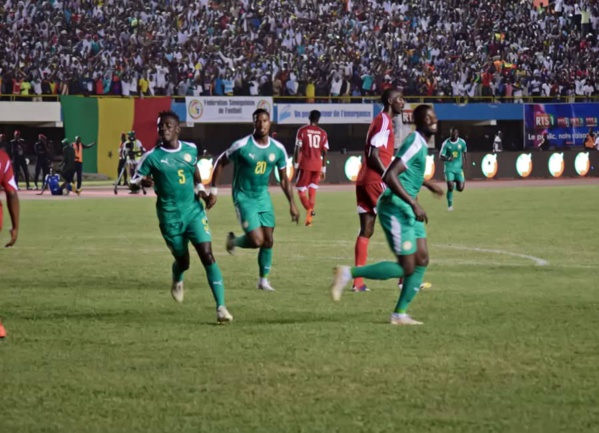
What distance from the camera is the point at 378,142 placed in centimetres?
1245

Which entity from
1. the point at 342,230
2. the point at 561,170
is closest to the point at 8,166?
the point at 342,230

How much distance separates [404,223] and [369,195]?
10.1ft

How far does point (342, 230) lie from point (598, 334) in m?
12.8

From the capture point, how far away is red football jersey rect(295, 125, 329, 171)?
2448 centimetres

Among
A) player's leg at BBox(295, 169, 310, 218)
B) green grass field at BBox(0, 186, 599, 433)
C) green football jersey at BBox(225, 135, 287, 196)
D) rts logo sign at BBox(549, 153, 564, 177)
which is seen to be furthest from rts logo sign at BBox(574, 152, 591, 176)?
green football jersey at BBox(225, 135, 287, 196)

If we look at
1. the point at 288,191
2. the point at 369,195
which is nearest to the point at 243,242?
the point at 288,191

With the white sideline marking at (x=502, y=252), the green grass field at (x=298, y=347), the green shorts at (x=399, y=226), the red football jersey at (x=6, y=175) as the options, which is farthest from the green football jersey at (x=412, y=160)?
the white sideline marking at (x=502, y=252)

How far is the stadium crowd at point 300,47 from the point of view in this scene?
4578cm

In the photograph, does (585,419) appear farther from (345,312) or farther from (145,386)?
(345,312)

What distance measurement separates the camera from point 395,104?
11.8 m

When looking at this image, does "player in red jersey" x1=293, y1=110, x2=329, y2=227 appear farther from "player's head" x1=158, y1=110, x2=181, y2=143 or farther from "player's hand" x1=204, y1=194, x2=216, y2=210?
"player's head" x1=158, y1=110, x2=181, y2=143

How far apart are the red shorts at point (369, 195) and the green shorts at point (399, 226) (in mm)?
2977

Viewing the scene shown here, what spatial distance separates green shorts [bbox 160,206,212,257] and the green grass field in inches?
26.5

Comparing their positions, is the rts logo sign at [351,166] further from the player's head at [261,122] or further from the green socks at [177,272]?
the green socks at [177,272]
